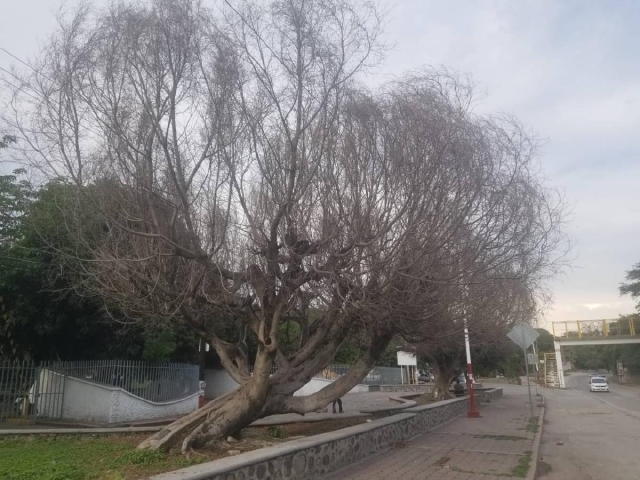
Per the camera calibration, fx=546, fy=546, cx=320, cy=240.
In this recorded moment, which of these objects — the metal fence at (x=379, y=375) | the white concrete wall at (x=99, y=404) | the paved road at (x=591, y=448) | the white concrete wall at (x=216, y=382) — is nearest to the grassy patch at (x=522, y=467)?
the paved road at (x=591, y=448)

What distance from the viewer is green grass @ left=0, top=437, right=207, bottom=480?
689 centimetres

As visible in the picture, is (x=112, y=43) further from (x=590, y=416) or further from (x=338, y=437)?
(x=590, y=416)

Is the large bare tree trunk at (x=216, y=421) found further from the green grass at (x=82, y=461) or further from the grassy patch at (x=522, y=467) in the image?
the grassy patch at (x=522, y=467)

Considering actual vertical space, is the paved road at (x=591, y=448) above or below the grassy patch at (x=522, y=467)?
below

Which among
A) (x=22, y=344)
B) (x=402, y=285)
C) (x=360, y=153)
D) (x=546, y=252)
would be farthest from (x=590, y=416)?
(x=22, y=344)

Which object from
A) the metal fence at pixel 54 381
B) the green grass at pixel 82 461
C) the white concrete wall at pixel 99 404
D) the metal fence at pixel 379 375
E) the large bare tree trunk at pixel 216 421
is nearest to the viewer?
the green grass at pixel 82 461

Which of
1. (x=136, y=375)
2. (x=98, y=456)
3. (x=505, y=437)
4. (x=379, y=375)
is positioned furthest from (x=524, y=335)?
(x=379, y=375)

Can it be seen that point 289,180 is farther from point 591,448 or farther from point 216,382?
point 216,382

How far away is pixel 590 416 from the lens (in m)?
22.3

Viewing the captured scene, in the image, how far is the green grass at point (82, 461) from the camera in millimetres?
6891

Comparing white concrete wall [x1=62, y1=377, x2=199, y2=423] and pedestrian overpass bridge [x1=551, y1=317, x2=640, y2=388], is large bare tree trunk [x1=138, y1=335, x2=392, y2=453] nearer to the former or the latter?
white concrete wall [x1=62, y1=377, x2=199, y2=423]

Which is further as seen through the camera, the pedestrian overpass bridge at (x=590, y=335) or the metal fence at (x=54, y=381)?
the pedestrian overpass bridge at (x=590, y=335)

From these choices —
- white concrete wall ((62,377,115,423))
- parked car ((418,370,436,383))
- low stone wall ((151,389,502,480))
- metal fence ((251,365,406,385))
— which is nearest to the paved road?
low stone wall ((151,389,502,480))

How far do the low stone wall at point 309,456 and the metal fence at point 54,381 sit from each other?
841cm
